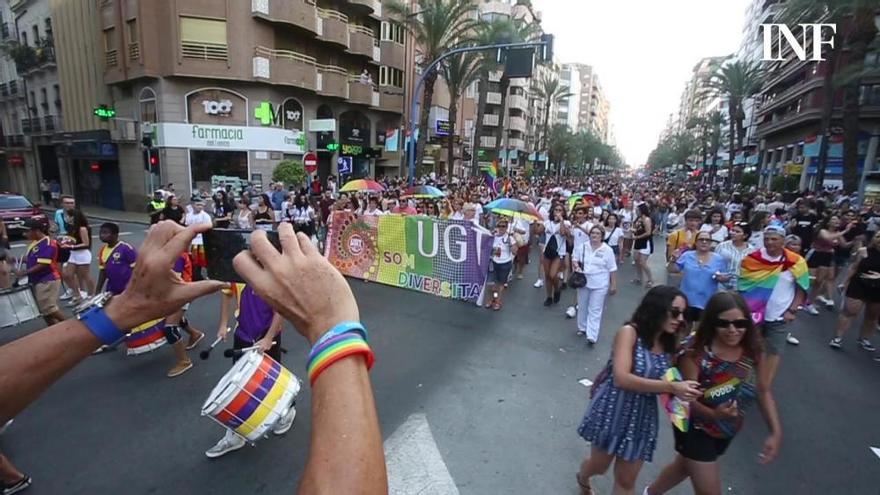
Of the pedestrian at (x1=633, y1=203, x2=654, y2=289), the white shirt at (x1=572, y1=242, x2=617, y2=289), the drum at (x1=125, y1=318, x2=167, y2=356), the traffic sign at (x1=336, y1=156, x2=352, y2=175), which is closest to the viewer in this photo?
the drum at (x1=125, y1=318, x2=167, y2=356)

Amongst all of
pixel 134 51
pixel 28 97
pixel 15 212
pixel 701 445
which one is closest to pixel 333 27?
pixel 134 51

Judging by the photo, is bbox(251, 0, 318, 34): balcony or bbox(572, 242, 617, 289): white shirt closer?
bbox(572, 242, 617, 289): white shirt

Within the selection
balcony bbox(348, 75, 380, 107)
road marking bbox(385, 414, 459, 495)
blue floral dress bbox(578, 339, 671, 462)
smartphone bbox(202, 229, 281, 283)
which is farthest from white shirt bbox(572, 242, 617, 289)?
balcony bbox(348, 75, 380, 107)

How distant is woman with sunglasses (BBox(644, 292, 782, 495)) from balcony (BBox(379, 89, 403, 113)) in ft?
104

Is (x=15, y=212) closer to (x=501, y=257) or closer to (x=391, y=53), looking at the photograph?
(x=501, y=257)

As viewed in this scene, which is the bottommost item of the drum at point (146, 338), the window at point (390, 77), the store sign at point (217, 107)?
the drum at point (146, 338)

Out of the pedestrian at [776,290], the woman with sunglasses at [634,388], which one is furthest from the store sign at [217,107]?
the woman with sunglasses at [634,388]

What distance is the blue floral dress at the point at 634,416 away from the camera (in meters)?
2.83

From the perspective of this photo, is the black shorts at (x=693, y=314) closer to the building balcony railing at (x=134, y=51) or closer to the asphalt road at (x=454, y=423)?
the asphalt road at (x=454, y=423)

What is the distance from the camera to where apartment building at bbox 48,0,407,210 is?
806 inches

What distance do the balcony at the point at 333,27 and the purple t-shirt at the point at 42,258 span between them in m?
22.0

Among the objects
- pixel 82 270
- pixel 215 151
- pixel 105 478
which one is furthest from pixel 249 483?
pixel 215 151

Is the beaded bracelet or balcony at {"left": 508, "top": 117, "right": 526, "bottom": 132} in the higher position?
balcony at {"left": 508, "top": 117, "right": 526, "bottom": 132}

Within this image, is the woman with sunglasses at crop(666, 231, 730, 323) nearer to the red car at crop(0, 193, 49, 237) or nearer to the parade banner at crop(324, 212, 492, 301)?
the parade banner at crop(324, 212, 492, 301)
